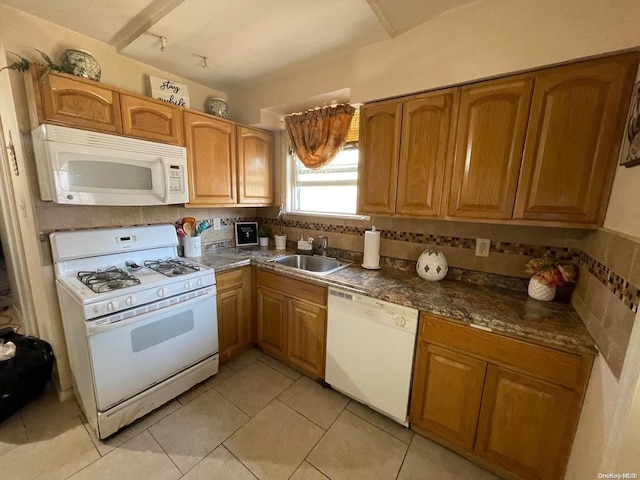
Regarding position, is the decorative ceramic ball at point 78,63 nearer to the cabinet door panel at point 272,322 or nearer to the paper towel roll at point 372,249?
the cabinet door panel at point 272,322

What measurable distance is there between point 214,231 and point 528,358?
2.58 meters

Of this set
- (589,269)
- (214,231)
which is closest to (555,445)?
(589,269)

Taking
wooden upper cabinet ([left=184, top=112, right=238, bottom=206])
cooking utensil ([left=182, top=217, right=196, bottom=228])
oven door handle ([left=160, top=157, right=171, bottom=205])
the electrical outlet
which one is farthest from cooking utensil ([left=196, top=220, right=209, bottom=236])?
the electrical outlet

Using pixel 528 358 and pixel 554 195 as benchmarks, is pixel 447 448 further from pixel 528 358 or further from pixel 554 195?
pixel 554 195

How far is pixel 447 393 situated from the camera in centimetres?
144

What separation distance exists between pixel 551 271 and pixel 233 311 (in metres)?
2.23

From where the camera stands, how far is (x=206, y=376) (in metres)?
1.96

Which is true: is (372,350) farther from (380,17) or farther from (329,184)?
(380,17)

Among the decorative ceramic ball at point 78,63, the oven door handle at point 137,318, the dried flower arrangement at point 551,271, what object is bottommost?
the oven door handle at point 137,318

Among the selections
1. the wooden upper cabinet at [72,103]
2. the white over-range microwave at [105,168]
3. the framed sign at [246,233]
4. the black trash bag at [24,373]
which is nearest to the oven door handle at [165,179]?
the white over-range microwave at [105,168]

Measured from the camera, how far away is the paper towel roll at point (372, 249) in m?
1.97

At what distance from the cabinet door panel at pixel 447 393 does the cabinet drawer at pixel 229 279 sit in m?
1.49

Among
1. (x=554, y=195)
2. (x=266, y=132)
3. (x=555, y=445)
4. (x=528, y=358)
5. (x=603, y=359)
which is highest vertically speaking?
(x=266, y=132)

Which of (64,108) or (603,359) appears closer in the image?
(603,359)
